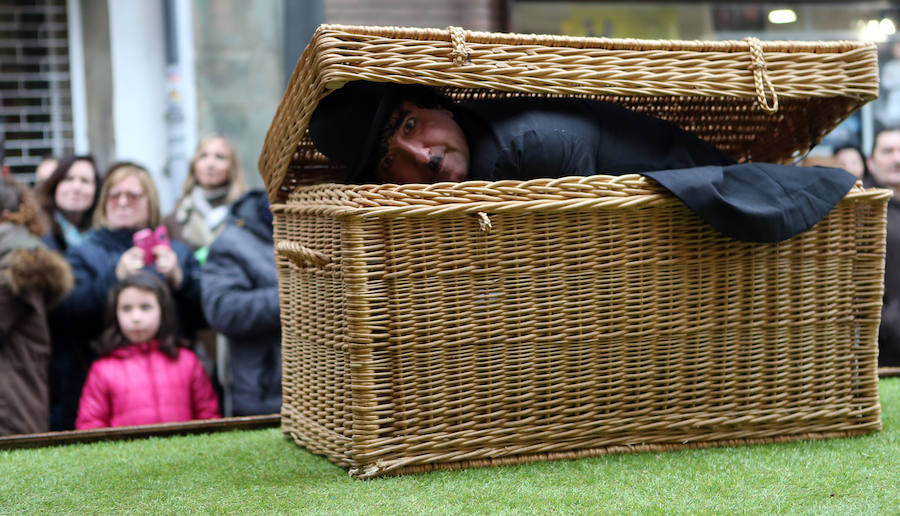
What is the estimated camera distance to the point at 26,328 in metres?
2.96

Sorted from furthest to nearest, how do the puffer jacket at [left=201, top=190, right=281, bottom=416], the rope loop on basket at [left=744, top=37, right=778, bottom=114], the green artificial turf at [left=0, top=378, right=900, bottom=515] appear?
the puffer jacket at [left=201, top=190, right=281, bottom=416]
the rope loop on basket at [left=744, top=37, right=778, bottom=114]
the green artificial turf at [left=0, top=378, right=900, bottom=515]

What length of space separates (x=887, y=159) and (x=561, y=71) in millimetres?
2425

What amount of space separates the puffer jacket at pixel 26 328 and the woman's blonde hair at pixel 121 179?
0.43 metres

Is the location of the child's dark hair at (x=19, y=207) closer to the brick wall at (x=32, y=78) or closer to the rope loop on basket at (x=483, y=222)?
the rope loop on basket at (x=483, y=222)

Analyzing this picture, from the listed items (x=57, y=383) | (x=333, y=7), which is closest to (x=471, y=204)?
(x=57, y=383)

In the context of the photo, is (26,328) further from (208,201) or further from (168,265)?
(208,201)

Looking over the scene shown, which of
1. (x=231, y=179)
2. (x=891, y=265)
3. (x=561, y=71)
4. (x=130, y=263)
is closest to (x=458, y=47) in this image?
(x=561, y=71)

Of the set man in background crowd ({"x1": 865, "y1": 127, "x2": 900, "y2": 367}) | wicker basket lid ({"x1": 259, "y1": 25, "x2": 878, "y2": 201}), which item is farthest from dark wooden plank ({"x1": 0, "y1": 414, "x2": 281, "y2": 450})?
man in background crowd ({"x1": 865, "y1": 127, "x2": 900, "y2": 367})

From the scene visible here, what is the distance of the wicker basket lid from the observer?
180 cm

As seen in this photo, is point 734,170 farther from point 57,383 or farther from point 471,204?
point 57,383

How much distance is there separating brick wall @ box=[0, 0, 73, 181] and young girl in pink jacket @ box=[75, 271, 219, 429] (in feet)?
10.7

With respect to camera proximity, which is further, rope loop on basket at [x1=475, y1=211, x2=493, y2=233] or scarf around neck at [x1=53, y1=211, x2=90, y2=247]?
scarf around neck at [x1=53, y1=211, x2=90, y2=247]

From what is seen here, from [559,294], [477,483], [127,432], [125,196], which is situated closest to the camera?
[477,483]

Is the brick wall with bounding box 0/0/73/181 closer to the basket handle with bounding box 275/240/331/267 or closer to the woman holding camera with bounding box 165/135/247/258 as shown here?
the woman holding camera with bounding box 165/135/247/258
